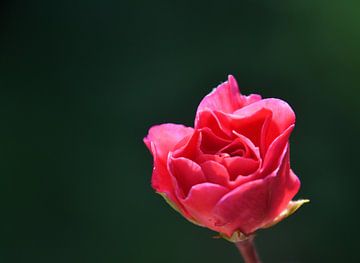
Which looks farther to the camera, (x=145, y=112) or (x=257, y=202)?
(x=145, y=112)

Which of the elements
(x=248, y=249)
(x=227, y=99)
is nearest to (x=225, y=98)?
(x=227, y=99)

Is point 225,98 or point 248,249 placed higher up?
point 225,98

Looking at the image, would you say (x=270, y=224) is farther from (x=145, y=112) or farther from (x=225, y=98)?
(x=145, y=112)

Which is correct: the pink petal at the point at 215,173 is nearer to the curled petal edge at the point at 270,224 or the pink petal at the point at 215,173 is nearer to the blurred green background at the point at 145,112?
the curled petal edge at the point at 270,224

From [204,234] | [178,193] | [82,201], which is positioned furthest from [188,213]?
[82,201]

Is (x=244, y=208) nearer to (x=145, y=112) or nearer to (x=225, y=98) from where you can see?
(x=225, y=98)

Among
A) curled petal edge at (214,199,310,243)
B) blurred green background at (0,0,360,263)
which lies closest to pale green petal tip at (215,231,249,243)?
curled petal edge at (214,199,310,243)

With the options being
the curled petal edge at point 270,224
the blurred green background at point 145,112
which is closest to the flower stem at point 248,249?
the curled petal edge at point 270,224

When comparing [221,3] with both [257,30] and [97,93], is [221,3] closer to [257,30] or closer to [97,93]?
[257,30]

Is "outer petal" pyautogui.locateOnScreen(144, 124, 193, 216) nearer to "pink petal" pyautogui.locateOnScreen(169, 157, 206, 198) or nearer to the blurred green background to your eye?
"pink petal" pyautogui.locateOnScreen(169, 157, 206, 198)
